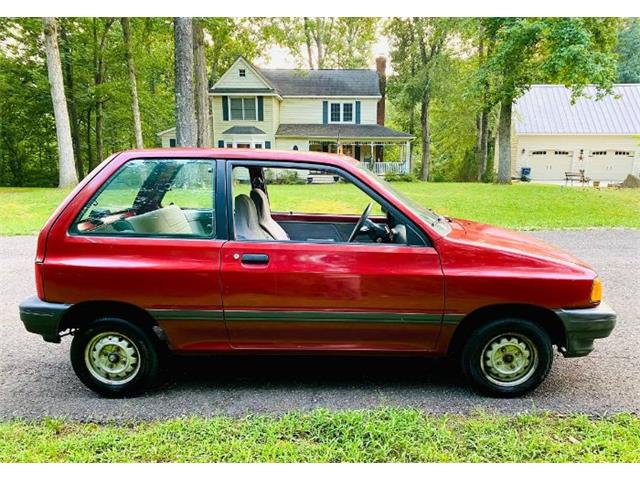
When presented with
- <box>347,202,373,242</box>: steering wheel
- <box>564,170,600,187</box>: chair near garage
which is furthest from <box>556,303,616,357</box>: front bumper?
<box>564,170,600,187</box>: chair near garage

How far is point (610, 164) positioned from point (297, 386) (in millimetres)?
31588

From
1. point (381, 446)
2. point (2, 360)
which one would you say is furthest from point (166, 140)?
point (381, 446)

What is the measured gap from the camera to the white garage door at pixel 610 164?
93.0 ft

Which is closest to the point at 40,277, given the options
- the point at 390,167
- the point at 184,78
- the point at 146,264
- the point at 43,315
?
the point at 43,315

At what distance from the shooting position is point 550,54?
17078 mm

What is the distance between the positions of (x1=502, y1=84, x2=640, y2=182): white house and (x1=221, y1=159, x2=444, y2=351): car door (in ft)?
92.9

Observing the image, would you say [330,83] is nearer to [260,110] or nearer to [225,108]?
[260,110]

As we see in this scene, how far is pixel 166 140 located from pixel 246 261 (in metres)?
30.2

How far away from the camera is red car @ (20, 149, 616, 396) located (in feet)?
10.2

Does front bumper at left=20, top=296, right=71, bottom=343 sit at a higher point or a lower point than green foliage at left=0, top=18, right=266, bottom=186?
lower

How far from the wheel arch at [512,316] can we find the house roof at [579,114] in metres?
27.5

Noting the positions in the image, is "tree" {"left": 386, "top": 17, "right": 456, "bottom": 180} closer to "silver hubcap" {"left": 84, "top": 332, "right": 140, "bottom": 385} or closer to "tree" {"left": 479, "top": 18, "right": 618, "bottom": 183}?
"tree" {"left": 479, "top": 18, "right": 618, "bottom": 183}

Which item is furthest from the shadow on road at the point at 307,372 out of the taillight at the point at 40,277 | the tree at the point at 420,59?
the tree at the point at 420,59

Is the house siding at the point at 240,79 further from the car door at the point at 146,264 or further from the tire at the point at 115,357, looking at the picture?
the tire at the point at 115,357
